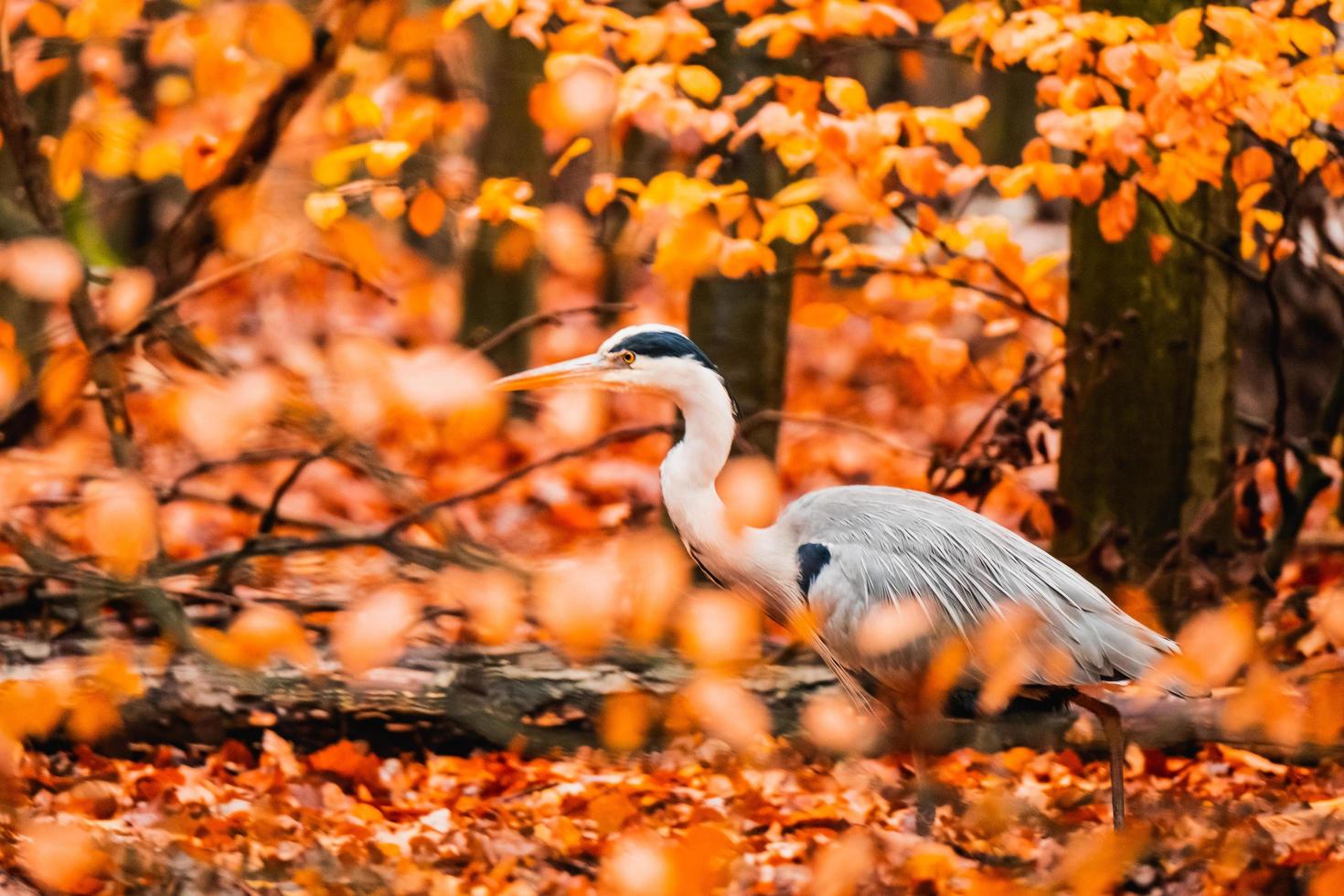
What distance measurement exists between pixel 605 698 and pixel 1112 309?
A: 2.15 meters

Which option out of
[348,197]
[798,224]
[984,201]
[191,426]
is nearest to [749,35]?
[798,224]

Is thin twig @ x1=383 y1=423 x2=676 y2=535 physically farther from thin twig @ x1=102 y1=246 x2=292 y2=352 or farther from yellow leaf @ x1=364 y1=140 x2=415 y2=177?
yellow leaf @ x1=364 y1=140 x2=415 y2=177

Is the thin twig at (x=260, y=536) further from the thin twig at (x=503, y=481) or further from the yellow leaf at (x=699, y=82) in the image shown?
the yellow leaf at (x=699, y=82)

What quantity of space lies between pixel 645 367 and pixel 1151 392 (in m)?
1.96

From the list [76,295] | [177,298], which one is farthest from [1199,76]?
[76,295]

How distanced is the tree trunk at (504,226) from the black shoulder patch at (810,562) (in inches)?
133

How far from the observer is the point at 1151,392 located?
16.8 ft

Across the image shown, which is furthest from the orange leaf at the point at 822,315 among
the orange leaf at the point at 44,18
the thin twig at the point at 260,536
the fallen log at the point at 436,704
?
the orange leaf at the point at 44,18

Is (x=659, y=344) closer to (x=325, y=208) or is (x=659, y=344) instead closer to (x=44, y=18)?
(x=325, y=208)

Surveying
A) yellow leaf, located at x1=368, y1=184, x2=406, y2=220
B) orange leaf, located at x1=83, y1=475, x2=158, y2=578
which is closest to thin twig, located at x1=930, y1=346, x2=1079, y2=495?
yellow leaf, located at x1=368, y1=184, x2=406, y2=220

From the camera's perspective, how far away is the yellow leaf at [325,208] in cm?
434

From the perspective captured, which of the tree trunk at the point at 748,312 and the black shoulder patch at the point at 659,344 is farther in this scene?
the tree trunk at the point at 748,312

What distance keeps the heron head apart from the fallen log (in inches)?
39.9

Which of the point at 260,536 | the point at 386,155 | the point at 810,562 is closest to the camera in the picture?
the point at 810,562
